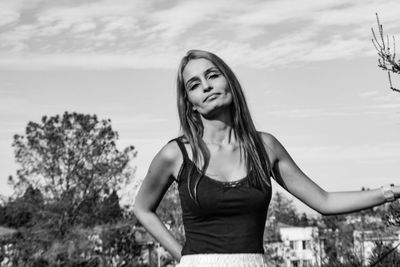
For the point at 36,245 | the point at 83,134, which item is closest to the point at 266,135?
the point at 36,245

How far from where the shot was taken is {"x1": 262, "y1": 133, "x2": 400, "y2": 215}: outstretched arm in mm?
3656

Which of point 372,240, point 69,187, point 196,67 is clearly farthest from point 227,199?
point 69,187

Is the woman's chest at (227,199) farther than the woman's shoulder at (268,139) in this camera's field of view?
No

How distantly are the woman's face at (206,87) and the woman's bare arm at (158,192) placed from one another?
0.77ft

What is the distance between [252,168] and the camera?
3.47 metres

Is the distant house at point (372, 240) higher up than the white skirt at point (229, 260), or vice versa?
the white skirt at point (229, 260)

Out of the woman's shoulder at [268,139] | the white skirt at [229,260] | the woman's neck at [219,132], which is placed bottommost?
the white skirt at [229,260]

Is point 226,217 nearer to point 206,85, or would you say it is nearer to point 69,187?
point 206,85

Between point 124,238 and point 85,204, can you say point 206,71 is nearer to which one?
point 124,238

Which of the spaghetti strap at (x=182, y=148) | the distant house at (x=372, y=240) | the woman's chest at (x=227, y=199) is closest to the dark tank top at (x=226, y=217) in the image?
the woman's chest at (x=227, y=199)

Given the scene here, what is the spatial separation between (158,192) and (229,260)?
0.60 metres

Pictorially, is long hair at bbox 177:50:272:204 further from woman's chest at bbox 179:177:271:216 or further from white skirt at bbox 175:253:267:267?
white skirt at bbox 175:253:267:267

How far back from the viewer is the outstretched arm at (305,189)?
12.0 feet

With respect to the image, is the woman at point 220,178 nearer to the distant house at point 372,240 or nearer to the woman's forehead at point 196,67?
the woman's forehead at point 196,67
